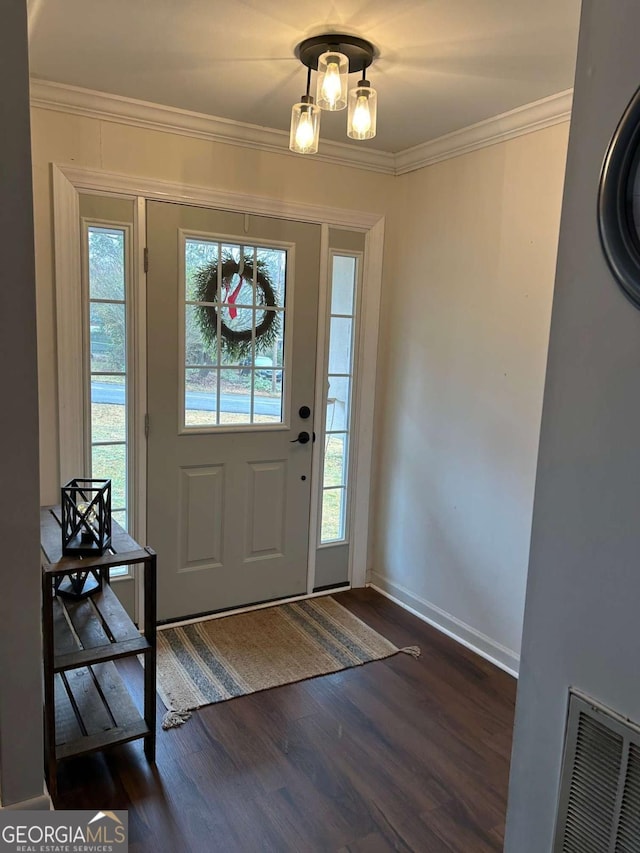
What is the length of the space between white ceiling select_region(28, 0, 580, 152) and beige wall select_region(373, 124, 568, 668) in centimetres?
36

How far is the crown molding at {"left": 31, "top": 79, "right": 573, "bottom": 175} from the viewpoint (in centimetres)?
241

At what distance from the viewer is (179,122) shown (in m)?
2.67

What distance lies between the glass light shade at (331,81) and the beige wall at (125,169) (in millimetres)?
999

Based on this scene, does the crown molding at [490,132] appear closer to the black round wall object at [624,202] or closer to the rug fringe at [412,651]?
the black round wall object at [624,202]

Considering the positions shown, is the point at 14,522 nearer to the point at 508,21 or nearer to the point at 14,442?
the point at 14,442

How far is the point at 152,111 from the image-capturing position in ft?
8.51

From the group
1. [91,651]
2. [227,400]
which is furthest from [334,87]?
[91,651]

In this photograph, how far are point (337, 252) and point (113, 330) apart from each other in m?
1.21

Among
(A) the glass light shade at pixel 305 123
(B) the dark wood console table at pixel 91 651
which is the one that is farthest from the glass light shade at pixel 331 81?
(B) the dark wood console table at pixel 91 651

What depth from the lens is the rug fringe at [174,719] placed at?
2.25 metres

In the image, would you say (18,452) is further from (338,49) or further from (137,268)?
(338,49)

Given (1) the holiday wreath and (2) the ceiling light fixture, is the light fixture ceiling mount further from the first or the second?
(1) the holiday wreath

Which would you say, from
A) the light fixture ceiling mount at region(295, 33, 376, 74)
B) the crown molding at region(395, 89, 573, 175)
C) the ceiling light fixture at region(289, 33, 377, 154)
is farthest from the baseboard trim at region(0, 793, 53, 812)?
the crown molding at region(395, 89, 573, 175)

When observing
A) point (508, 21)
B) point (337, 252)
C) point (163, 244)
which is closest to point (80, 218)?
point (163, 244)
